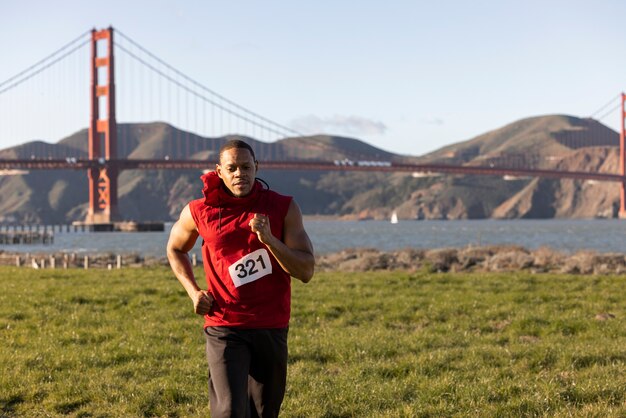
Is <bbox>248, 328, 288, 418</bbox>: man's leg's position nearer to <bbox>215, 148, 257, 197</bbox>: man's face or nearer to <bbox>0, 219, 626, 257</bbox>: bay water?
<bbox>215, 148, 257, 197</bbox>: man's face

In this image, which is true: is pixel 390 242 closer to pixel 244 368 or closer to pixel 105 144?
pixel 105 144

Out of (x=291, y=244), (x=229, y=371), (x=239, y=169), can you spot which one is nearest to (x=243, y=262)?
(x=291, y=244)

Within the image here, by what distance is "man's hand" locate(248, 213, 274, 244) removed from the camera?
4.99 meters

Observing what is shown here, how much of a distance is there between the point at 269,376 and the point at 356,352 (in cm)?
505

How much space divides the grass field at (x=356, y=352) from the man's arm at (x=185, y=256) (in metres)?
2.45

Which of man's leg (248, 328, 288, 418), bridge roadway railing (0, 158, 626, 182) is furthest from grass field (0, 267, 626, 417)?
bridge roadway railing (0, 158, 626, 182)

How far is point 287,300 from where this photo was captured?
5.44 meters

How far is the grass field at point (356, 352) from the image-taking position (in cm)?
804

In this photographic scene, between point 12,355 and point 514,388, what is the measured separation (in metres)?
5.68

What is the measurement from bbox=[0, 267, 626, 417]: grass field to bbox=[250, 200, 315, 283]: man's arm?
271 cm

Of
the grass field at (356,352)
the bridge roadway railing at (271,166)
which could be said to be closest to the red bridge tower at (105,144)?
the bridge roadway railing at (271,166)

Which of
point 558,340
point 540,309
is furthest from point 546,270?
point 558,340

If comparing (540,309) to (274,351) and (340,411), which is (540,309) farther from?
(274,351)

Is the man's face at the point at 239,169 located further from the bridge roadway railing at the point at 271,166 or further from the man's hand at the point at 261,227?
the bridge roadway railing at the point at 271,166
